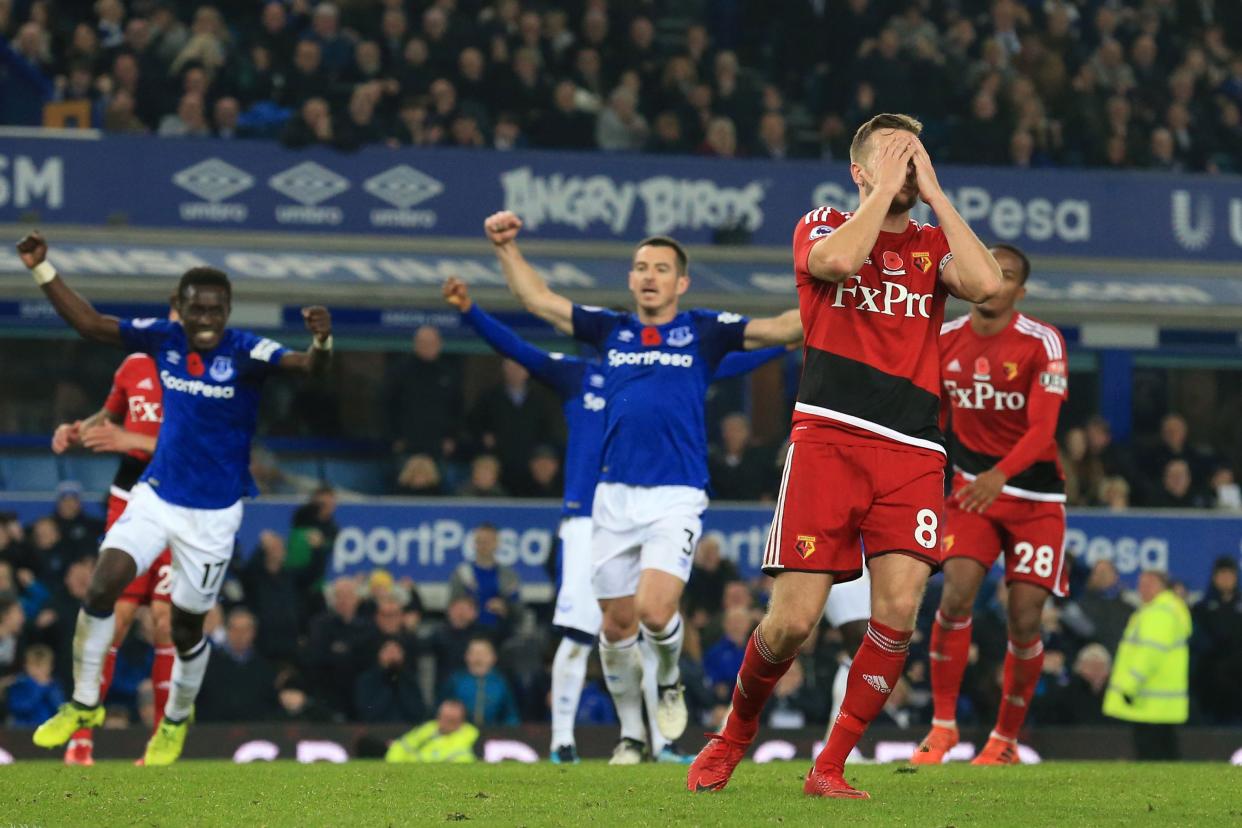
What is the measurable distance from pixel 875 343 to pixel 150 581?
6010mm

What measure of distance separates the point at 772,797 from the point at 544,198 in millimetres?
13215

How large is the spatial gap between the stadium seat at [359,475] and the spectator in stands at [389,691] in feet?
14.2

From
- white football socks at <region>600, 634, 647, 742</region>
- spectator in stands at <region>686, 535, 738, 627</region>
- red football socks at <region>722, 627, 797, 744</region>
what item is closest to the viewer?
red football socks at <region>722, 627, 797, 744</region>

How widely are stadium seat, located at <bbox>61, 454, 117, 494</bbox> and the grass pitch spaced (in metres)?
8.99

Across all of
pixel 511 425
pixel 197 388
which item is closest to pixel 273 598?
pixel 511 425

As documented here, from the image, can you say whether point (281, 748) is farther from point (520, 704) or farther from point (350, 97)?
point (350, 97)

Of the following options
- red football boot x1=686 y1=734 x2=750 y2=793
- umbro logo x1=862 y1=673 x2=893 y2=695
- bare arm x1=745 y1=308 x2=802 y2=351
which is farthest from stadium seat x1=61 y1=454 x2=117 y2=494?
umbro logo x1=862 y1=673 x2=893 y2=695

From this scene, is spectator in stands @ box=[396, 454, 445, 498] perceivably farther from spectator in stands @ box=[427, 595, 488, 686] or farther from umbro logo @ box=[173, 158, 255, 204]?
umbro logo @ box=[173, 158, 255, 204]

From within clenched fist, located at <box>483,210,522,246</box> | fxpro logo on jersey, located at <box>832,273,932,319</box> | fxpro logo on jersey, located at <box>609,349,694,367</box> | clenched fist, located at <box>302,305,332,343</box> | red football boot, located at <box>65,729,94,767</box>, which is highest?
clenched fist, located at <box>483,210,522,246</box>

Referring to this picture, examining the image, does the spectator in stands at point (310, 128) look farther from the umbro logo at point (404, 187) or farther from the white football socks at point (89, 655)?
the white football socks at point (89, 655)

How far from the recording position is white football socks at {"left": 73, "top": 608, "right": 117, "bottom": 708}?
34.6 ft

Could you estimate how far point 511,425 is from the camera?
18734mm

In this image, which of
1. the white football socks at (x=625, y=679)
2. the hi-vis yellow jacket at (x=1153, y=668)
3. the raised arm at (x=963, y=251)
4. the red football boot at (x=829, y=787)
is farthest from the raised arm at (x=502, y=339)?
the hi-vis yellow jacket at (x=1153, y=668)

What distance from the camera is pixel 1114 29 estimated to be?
24.7m
